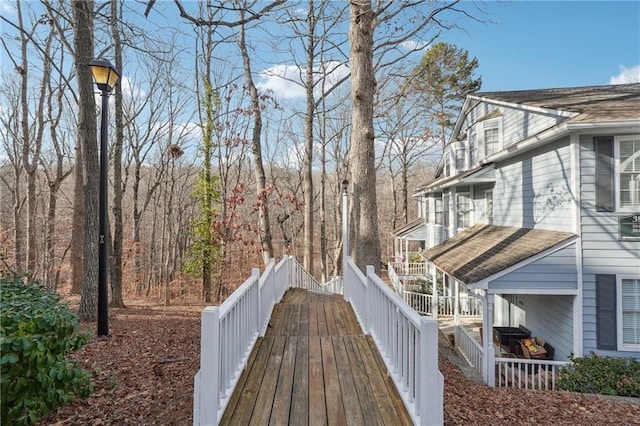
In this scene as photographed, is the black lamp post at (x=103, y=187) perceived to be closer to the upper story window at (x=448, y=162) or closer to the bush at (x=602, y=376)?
the bush at (x=602, y=376)

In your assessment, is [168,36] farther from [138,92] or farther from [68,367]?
[138,92]

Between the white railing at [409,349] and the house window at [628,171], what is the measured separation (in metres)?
5.90

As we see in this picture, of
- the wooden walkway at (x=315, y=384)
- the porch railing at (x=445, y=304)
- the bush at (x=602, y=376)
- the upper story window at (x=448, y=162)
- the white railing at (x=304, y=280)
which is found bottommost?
the porch railing at (x=445, y=304)

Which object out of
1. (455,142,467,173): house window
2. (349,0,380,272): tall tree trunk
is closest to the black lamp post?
(349,0,380,272): tall tree trunk

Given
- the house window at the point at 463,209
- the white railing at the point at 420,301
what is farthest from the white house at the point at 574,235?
the white railing at the point at 420,301

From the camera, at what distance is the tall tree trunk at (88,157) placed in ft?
→ 18.9

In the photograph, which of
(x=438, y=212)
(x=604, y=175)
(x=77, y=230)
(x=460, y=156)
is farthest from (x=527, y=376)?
(x=77, y=230)

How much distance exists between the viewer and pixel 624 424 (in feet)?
13.6

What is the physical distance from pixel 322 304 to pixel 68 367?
468cm

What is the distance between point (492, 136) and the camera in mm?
11469

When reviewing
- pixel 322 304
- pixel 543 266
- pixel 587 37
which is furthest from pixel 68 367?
pixel 587 37

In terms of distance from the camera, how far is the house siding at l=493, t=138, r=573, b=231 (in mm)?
7266

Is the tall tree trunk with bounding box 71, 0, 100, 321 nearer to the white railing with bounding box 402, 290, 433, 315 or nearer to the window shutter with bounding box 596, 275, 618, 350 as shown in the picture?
the window shutter with bounding box 596, 275, 618, 350

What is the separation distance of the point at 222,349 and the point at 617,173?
26.2ft
